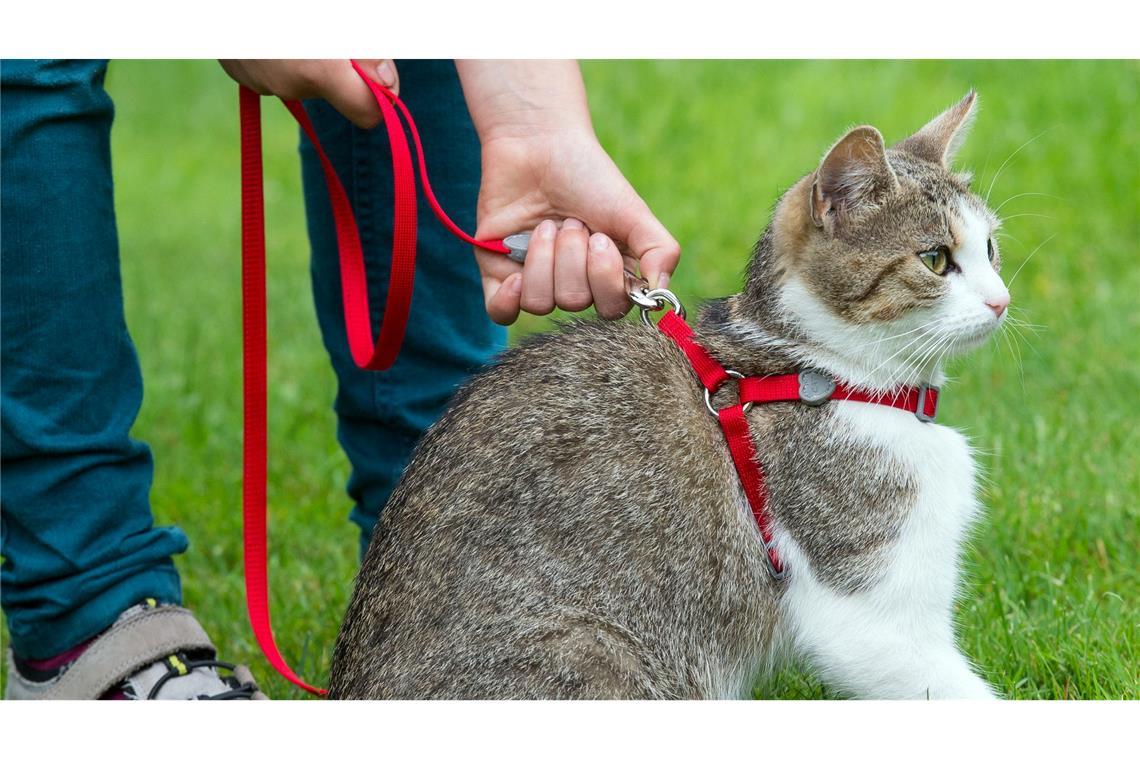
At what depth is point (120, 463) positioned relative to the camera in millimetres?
2748

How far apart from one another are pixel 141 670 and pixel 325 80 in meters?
1.38

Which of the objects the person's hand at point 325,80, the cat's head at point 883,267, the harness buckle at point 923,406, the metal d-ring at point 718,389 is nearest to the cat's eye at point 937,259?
the cat's head at point 883,267

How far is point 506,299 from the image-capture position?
102 inches

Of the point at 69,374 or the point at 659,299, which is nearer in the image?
the point at 659,299

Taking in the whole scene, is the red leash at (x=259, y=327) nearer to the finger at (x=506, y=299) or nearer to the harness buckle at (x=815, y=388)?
the finger at (x=506, y=299)

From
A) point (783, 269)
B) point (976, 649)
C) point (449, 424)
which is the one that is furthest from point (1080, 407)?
point (449, 424)

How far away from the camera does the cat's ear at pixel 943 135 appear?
8.77 ft

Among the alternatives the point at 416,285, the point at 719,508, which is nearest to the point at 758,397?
the point at 719,508

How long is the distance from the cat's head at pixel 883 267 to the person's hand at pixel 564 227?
0.30 metres

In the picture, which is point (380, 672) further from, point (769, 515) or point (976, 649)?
point (976, 649)

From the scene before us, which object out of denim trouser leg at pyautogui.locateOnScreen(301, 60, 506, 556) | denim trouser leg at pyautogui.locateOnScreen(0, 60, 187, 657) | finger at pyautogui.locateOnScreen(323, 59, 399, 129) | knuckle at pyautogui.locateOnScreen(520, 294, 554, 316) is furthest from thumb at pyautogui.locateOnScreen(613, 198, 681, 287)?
denim trouser leg at pyautogui.locateOnScreen(0, 60, 187, 657)

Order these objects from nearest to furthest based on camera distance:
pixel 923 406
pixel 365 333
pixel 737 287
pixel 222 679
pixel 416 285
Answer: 1. pixel 923 406
2. pixel 365 333
3. pixel 222 679
4. pixel 416 285
5. pixel 737 287

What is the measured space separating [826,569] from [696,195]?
4.20 meters

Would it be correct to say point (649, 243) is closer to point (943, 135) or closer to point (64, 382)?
point (943, 135)
